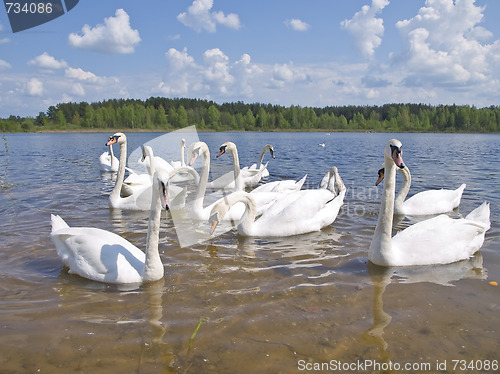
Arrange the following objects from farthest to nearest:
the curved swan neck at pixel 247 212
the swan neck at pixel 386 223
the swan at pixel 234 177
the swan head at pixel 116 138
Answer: the swan at pixel 234 177 → the swan head at pixel 116 138 → the curved swan neck at pixel 247 212 → the swan neck at pixel 386 223

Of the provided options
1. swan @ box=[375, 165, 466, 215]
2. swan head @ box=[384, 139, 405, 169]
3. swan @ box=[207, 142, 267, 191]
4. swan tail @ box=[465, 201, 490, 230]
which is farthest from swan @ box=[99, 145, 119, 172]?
swan tail @ box=[465, 201, 490, 230]

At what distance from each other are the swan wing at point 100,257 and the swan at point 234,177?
5021 mm

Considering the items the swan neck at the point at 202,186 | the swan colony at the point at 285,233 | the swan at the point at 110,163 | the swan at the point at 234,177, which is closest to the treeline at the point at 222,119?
the swan at the point at 110,163

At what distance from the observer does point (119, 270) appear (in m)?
4.68

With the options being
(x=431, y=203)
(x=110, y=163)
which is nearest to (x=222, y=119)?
(x=110, y=163)

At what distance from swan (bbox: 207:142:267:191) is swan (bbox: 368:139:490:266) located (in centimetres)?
509

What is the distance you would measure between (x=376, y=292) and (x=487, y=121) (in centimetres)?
12520

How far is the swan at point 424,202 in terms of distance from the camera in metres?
8.52

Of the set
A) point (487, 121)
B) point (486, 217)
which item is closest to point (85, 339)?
point (486, 217)

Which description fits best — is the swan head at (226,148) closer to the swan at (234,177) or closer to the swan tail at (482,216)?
the swan at (234,177)

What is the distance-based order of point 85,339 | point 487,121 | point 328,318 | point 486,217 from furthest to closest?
point 487,121
point 486,217
point 328,318
point 85,339

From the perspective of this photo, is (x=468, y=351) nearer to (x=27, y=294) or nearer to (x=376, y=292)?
(x=376, y=292)

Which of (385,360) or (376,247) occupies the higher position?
(376,247)

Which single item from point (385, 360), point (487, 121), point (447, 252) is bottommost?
point (385, 360)
